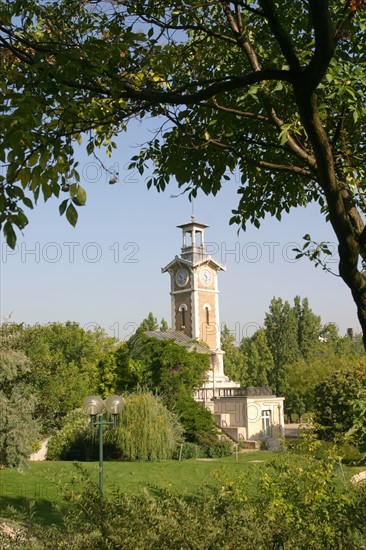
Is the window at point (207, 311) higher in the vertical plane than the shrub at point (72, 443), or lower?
higher

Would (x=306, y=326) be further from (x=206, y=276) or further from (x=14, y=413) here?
(x=14, y=413)

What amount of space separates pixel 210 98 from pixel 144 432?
72.5ft

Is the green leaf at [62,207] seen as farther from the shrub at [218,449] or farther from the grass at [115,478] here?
the shrub at [218,449]

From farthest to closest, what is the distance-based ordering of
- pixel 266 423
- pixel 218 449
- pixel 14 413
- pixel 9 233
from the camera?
pixel 266 423
pixel 218 449
pixel 14 413
pixel 9 233

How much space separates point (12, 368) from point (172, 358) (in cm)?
1128

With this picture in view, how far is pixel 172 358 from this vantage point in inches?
1204

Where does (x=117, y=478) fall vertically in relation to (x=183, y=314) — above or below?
below

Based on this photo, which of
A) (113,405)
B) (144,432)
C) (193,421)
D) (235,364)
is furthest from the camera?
(235,364)

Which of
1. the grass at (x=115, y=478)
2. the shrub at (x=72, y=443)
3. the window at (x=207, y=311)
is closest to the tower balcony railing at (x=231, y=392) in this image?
the grass at (x=115, y=478)

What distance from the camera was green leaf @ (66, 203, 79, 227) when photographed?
3365mm

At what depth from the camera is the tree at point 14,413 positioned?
19.8 meters

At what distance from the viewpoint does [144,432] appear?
25.7 m

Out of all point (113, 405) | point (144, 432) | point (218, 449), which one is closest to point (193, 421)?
point (218, 449)

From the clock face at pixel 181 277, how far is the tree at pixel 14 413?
3102 centimetres
